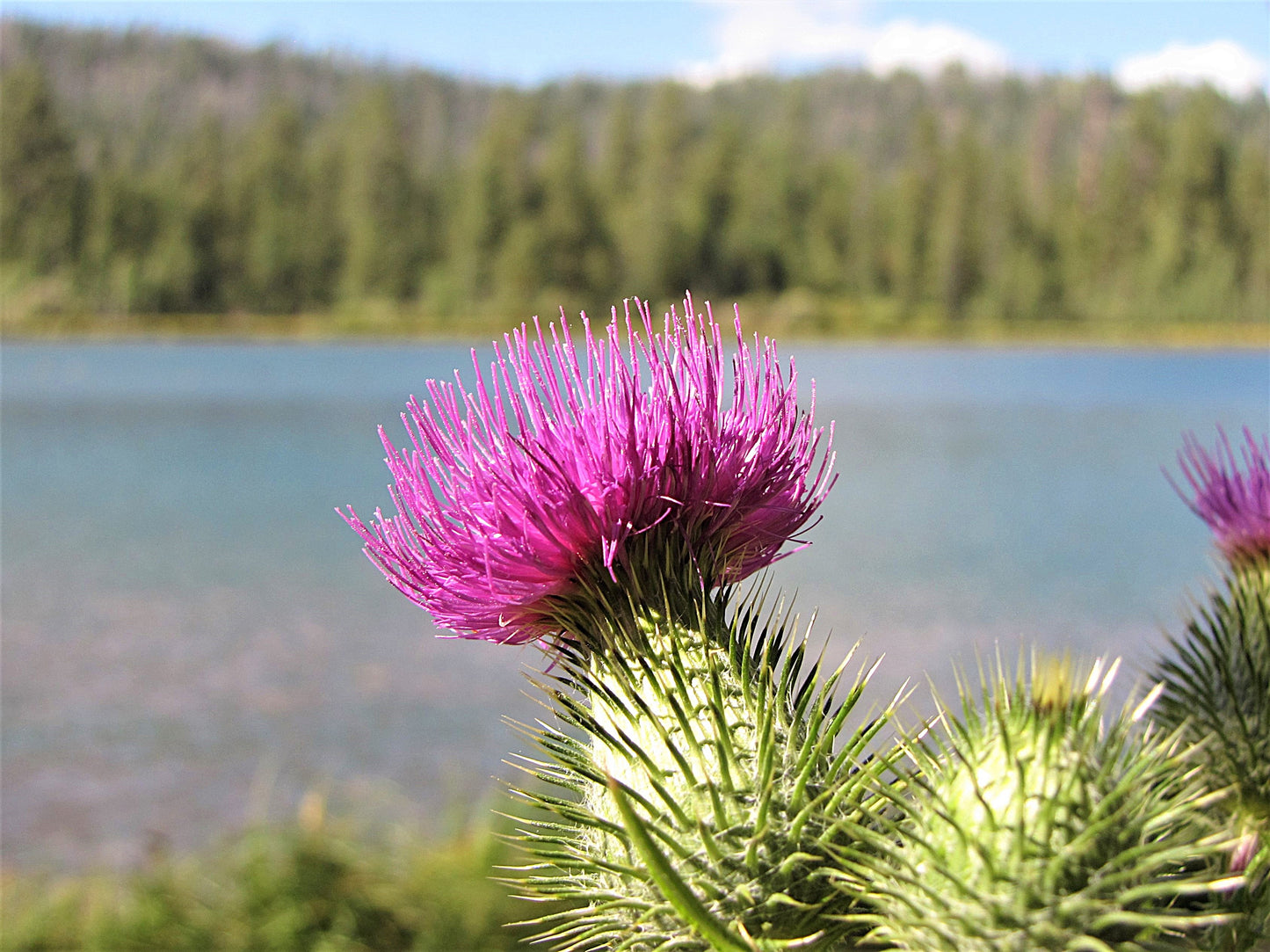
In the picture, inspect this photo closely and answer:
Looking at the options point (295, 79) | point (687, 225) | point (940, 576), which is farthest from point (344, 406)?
point (295, 79)

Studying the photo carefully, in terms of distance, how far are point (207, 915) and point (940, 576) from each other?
62.5 ft

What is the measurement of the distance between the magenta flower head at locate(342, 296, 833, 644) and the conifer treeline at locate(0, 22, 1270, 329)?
107601 millimetres

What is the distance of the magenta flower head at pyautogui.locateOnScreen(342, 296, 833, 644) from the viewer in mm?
2336

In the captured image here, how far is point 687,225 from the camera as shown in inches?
4545

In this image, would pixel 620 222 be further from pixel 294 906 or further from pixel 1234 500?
pixel 1234 500

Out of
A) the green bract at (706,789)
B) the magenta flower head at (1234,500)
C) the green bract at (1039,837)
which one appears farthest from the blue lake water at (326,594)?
the green bract at (706,789)

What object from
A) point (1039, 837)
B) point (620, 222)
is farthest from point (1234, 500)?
point (620, 222)

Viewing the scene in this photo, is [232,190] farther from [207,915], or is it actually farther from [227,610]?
[207,915]

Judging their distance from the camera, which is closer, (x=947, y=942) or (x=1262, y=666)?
(x=947, y=942)

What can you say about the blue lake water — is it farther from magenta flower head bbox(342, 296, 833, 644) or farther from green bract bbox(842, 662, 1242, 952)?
magenta flower head bbox(342, 296, 833, 644)

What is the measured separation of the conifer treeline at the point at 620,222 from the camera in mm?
104312

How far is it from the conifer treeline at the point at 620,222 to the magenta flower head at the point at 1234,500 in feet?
350

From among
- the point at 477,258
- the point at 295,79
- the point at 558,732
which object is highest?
the point at 295,79

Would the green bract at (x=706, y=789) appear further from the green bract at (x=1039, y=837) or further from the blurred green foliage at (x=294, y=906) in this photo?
the blurred green foliage at (x=294, y=906)
